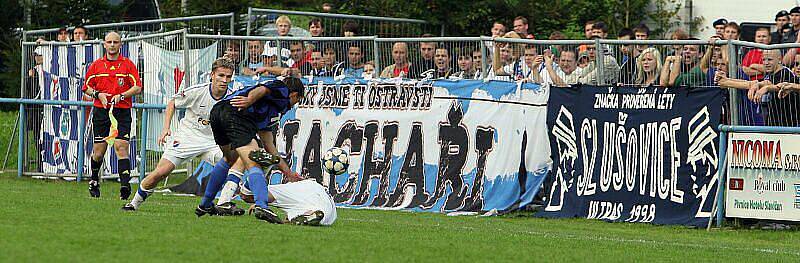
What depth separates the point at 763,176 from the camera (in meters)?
15.4

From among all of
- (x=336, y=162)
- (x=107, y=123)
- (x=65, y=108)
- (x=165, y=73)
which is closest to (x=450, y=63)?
(x=336, y=162)

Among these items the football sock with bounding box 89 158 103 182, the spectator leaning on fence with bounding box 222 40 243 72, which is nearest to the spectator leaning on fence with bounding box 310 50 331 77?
the spectator leaning on fence with bounding box 222 40 243 72

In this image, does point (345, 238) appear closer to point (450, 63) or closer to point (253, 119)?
point (253, 119)

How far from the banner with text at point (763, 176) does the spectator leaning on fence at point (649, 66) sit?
129 centimetres

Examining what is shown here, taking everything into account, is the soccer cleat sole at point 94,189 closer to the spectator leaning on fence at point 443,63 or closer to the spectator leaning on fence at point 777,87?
the spectator leaning on fence at point 443,63

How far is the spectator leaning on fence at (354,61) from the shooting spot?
19156mm

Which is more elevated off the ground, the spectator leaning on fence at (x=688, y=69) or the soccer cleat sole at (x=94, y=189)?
the spectator leaning on fence at (x=688, y=69)

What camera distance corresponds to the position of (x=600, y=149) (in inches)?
659

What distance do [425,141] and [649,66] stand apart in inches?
125

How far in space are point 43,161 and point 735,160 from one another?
12.1 meters

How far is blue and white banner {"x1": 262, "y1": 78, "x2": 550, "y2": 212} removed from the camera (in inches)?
682

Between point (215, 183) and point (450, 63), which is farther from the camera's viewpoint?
point (450, 63)

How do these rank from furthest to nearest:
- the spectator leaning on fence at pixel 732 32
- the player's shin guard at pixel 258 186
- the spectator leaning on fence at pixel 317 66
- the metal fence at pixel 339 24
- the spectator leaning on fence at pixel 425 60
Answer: the metal fence at pixel 339 24, the spectator leaning on fence at pixel 317 66, the spectator leaning on fence at pixel 425 60, the spectator leaning on fence at pixel 732 32, the player's shin guard at pixel 258 186

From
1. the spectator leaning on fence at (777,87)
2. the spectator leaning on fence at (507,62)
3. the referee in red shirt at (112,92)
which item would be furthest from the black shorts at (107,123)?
the spectator leaning on fence at (777,87)
